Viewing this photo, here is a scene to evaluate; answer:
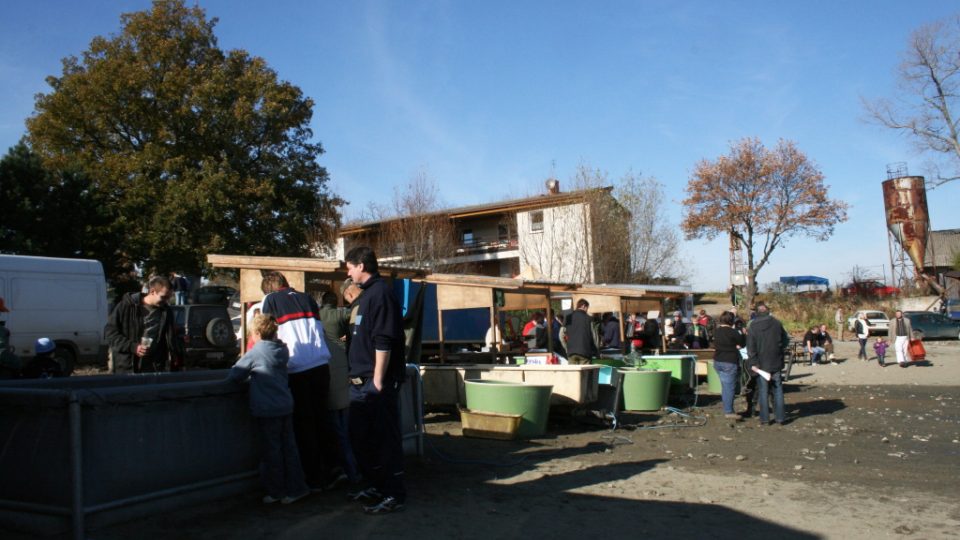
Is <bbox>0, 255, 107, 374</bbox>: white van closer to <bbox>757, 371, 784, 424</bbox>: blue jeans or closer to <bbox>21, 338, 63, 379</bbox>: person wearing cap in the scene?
<bbox>21, 338, 63, 379</bbox>: person wearing cap

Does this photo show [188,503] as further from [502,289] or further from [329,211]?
[329,211]

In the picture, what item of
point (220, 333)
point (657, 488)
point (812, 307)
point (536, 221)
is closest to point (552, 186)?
point (536, 221)

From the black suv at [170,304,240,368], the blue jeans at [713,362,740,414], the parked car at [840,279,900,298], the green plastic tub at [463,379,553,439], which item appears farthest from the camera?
the parked car at [840,279,900,298]

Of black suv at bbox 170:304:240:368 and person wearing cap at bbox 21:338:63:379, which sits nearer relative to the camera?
person wearing cap at bbox 21:338:63:379

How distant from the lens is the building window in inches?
1522

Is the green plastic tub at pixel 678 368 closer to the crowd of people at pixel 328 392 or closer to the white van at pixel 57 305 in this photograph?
the crowd of people at pixel 328 392

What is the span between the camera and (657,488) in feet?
21.4

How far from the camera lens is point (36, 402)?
459 centimetres

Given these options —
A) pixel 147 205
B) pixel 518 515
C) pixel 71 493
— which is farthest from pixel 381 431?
pixel 147 205

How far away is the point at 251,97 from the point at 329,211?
5.28 metres

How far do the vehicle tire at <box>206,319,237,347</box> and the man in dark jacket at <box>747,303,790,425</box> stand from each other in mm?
12143

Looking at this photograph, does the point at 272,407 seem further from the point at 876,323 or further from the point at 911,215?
the point at 911,215

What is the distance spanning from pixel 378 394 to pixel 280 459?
36.8 inches

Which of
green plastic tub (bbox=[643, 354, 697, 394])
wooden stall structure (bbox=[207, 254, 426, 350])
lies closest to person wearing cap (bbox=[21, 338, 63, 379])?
wooden stall structure (bbox=[207, 254, 426, 350])
